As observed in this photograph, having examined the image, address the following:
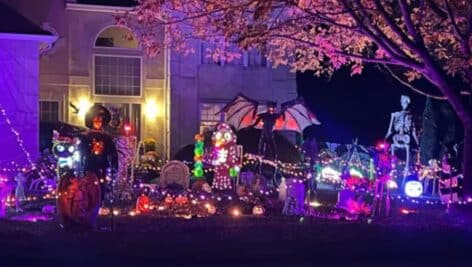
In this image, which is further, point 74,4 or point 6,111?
point 74,4

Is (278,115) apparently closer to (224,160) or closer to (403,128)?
(224,160)

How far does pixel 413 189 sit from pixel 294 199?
533 centimetres

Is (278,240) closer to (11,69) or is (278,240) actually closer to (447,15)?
(447,15)

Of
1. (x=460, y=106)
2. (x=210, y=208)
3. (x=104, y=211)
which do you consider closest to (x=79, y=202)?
(x=104, y=211)

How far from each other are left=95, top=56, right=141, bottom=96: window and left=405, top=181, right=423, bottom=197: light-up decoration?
12360 millimetres

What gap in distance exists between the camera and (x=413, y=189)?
816 inches

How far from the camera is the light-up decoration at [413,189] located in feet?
67.7

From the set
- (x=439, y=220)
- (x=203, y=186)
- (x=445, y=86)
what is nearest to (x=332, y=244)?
(x=439, y=220)

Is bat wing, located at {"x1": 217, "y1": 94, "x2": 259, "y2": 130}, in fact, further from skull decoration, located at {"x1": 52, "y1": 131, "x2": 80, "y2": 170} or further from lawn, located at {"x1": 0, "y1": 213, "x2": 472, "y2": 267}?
lawn, located at {"x1": 0, "y1": 213, "x2": 472, "y2": 267}

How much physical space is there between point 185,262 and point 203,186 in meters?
8.27

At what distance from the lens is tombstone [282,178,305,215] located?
16.4 metres

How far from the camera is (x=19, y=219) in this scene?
1478cm

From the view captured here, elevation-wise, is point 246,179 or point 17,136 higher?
point 17,136

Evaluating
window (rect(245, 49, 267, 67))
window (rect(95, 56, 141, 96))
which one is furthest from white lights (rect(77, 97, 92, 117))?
window (rect(245, 49, 267, 67))
